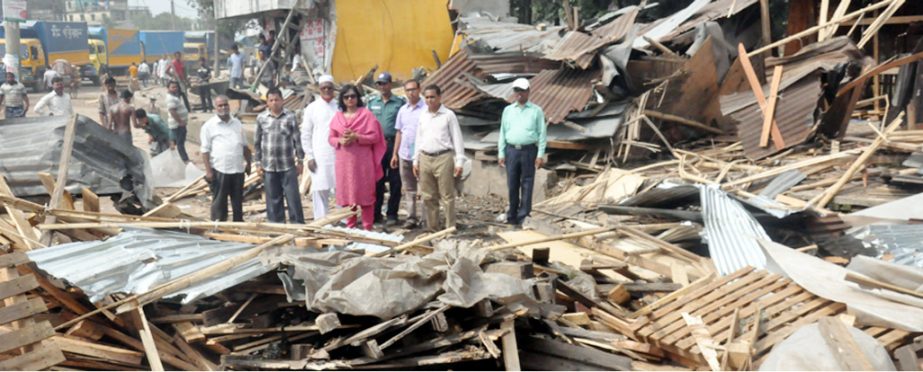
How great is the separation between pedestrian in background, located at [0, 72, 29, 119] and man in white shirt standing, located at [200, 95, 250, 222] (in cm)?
704

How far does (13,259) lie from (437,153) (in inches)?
169

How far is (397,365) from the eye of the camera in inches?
166

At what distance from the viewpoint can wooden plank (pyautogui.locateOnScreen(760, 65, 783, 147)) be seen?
10.1 metres

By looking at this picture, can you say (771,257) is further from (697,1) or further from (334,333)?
(697,1)

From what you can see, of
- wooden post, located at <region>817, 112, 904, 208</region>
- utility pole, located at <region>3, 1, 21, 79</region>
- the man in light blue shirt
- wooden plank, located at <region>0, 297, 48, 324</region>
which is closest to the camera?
wooden plank, located at <region>0, 297, 48, 324</region>

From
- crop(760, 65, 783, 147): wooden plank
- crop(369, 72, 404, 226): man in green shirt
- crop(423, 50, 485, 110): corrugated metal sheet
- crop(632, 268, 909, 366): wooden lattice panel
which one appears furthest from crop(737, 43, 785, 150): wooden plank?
crop(632, 268, 909, 366): wooden lattice panel

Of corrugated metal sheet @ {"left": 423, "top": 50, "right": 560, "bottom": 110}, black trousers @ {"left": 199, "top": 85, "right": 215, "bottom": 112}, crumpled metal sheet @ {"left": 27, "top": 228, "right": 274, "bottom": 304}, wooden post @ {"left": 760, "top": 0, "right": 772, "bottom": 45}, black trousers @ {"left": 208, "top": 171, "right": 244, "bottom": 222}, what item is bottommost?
black trousers @ {"left": 199, "top": 85, "right": 215, "bottom": 112}

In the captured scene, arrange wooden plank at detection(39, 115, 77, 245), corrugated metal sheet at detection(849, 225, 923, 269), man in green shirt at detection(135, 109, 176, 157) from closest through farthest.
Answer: wooden plank at detection(39, 115, 77, 245) < corrugated metal sheet at detection(849, 225, 923, 269) < man in green shirt at detection(135, 109, 176, 157)

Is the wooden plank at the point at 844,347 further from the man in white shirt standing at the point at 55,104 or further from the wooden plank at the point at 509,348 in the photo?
the man in white shirt standing at the point at 55,104

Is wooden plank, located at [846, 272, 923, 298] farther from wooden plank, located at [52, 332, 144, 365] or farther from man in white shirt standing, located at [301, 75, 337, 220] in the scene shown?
man in white shirt standing, located at [301, 75, 337, 220]

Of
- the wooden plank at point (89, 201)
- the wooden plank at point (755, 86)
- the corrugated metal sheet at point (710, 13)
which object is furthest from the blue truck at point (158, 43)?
the wooden plank at point (89, 201)

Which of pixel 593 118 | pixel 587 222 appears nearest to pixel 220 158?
pixel 587 222

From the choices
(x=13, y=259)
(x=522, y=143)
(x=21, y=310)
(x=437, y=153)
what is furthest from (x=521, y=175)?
(x=21, y=310)

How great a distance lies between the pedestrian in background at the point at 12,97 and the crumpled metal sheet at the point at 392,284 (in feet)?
35.3
